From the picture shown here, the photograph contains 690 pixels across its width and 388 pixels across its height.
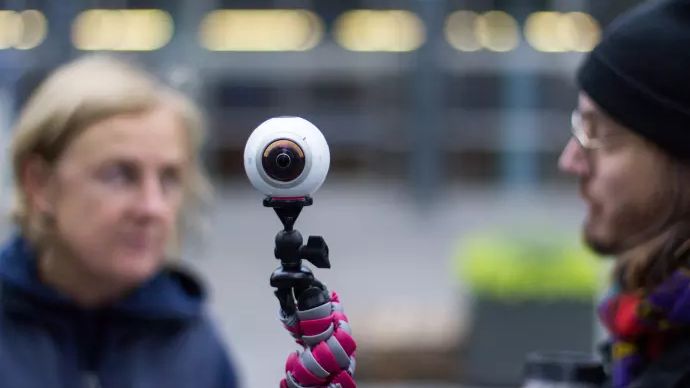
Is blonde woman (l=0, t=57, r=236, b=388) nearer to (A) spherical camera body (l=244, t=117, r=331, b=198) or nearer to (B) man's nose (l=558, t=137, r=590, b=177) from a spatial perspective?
(B) man's nose (l=558, t=137, r=590, b=177)

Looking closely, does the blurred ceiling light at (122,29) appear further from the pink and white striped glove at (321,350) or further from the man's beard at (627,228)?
the pink and white striped glove at (321,350)

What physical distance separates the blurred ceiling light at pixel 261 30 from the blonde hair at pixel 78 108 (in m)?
11.6

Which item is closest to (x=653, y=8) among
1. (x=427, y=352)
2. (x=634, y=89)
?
(x=634, y=89)

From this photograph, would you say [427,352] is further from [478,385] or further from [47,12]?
[47,12]

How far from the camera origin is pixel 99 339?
8.50 ft

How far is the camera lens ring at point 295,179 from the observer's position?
1396mm

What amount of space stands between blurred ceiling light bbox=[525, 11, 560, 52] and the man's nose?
38.4 feet

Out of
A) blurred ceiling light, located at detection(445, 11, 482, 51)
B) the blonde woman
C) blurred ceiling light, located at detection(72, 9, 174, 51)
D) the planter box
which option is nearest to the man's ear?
the blonde woman

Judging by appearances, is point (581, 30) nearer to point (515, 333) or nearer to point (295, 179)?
point (515, 333)

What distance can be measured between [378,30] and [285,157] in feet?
43.9

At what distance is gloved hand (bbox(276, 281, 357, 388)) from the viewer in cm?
144

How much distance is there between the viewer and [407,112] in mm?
14688

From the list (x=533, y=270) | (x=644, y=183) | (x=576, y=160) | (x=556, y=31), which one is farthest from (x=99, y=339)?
(x=556, y=31)

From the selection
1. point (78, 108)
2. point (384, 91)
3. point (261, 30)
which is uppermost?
point (78, 108)
